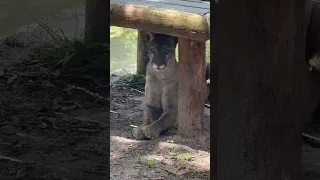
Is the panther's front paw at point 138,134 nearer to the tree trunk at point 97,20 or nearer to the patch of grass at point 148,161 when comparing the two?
the patch of grass at point 148,161

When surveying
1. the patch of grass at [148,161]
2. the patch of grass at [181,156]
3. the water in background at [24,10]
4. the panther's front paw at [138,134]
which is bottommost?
the patch of grass at [148,161]

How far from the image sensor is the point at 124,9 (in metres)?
3.46

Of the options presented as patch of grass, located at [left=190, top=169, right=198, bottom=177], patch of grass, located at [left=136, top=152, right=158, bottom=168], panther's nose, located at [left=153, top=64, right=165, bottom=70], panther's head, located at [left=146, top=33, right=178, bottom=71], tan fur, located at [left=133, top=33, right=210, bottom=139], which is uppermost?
panther's head, located at [left=146, top=33, right=178, bottom=71]

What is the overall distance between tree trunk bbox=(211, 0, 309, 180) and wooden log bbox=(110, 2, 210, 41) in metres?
1.94

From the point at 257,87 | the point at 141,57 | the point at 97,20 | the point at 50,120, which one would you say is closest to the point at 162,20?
the point at 50,120

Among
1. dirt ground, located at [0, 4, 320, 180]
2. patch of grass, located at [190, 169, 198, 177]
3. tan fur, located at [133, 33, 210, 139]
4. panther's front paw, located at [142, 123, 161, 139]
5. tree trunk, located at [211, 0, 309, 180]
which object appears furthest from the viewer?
tan fur, located at [133, 33, 210, 139]

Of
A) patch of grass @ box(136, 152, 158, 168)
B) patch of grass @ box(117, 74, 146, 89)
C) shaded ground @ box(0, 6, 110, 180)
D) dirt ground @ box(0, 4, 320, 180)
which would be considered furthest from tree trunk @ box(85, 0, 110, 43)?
patch of grass @ box(117, 74, 146, 89)

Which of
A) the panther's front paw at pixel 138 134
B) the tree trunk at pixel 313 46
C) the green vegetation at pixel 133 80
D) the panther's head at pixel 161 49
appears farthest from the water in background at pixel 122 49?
the tree trunk at pixel 313 46

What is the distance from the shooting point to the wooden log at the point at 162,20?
3.27m

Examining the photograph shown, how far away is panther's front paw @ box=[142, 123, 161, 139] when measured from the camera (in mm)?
3764

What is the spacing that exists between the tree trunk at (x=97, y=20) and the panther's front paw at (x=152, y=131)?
2232mm

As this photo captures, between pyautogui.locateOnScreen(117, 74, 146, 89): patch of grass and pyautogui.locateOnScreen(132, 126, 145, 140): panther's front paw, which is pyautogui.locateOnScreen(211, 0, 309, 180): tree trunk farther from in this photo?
pyautogui.locateOnScreen(117, 74, 146, 89): patch of grass

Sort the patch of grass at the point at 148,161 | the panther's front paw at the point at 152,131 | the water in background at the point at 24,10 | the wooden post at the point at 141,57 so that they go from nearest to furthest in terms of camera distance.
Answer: the water in background at the point at 24,10 < the patch of grass at the point at 148,161 < the panther's front paw at the point at 152,131 < the wooden post at the point at 141,57

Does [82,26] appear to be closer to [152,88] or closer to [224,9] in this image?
[224,9]
